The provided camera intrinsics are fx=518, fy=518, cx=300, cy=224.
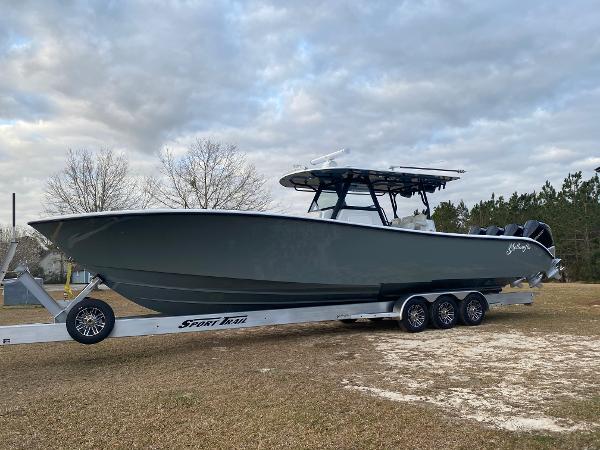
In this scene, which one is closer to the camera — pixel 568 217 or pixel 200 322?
pixel 200 322

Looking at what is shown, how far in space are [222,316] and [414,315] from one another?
3.45 m

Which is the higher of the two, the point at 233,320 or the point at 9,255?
the point at 9,255

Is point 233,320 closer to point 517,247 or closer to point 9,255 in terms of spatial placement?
point 9,255

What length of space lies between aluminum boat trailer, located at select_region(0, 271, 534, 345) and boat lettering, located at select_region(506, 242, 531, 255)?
880 mm

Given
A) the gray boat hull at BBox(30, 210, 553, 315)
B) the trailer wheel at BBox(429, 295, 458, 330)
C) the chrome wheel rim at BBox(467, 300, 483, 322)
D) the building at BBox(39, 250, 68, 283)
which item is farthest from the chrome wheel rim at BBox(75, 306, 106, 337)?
the building at BBox(39, 250, 68, 283)

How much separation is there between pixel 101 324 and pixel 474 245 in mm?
6534

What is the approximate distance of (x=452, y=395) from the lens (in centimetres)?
465

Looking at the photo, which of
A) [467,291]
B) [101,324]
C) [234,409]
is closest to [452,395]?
[234,409]

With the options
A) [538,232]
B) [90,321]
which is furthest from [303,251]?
[538,232]

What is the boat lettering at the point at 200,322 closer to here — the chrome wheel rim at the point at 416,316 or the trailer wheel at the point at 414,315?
the trailer wheel at the point at 414,315

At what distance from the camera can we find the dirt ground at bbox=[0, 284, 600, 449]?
3658 millimetres

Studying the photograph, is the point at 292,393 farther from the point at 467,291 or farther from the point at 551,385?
the point at 467,291

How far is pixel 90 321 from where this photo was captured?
6.20 metres

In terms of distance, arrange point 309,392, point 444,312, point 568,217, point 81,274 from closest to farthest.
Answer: point 309,392
point 444,312
point 568,217
point 81,274
